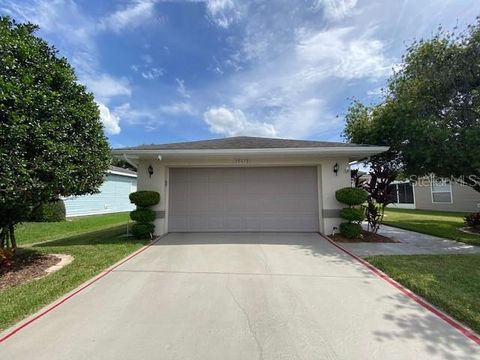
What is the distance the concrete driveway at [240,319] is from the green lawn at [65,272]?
0.38 metres

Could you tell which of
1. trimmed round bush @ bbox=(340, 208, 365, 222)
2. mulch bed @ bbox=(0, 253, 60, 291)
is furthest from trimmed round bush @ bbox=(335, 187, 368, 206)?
mulch bed @ bbox=(0, 253, 60, 291)

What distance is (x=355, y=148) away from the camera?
8328mm

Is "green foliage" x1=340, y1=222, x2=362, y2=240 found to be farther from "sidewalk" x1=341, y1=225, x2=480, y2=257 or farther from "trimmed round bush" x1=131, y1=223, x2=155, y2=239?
"trimmed round bush" x1=131, y1=223, x2=155, y2=239

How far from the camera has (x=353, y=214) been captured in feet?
27.2

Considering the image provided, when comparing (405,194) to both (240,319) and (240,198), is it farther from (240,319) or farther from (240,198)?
(240,319)

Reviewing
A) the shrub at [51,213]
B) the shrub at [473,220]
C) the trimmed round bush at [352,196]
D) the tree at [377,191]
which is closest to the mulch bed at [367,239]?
the tree at [377,191]

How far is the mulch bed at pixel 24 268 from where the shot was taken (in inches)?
204

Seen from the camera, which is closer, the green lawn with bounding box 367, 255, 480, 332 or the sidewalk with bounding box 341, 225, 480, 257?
the green lawn with bounding box 367, 255, 480, 332

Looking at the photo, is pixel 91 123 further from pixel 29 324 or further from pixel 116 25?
pixel 116 25

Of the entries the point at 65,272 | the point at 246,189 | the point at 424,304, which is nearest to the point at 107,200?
the point at 246,189

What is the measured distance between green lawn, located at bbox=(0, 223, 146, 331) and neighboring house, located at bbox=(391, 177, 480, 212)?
15.5 metres

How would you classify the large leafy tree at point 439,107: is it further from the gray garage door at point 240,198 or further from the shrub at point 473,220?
the gray garage door at point 240,198

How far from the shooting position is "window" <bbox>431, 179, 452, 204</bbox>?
1945 cm

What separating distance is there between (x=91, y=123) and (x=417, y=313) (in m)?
6.91
